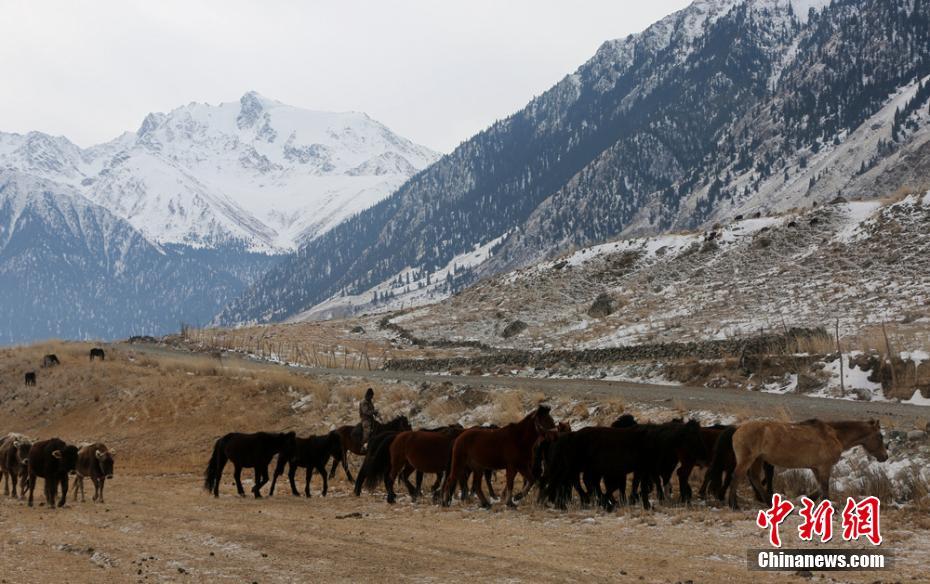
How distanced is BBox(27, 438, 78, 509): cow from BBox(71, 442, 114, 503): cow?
66cm

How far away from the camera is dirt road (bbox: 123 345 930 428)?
20109mm

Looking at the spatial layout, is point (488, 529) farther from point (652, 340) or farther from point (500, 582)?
point (652, 340)

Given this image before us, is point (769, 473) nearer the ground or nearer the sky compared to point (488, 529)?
nearer the sky

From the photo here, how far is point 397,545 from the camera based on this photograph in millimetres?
12492

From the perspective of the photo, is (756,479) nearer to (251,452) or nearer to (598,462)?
(598,462)

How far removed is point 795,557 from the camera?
417 inches

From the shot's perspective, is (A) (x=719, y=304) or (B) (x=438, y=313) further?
(B) (x=438, y=313)

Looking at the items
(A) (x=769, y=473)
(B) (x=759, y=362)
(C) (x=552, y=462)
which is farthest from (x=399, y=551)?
(B) (x=759, y=362)

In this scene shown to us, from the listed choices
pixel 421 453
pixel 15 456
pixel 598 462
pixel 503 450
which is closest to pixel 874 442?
pixel 598 462

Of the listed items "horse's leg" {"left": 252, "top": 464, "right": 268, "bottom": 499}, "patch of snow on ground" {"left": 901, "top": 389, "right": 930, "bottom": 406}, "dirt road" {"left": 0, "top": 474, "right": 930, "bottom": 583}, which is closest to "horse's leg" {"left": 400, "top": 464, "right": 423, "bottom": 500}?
"dirt road" {"left": 0, "top": 474, "right": 930, "bottom": 583}

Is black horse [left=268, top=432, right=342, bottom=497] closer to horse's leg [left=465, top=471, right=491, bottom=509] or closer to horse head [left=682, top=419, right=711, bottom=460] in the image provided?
horse's leg [left=465, top=471, right=491, bottom=509]

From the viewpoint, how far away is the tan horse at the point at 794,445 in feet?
44.9

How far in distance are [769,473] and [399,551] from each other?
7.44m

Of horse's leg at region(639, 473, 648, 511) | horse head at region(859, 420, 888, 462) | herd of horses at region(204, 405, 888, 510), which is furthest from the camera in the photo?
horse's leg at region(639, 473, 648, 511)
